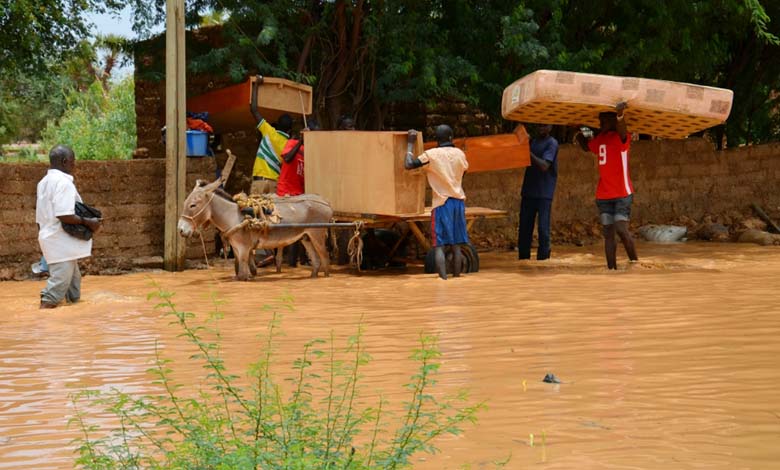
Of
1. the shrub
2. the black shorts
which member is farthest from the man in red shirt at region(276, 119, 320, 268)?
the shrub

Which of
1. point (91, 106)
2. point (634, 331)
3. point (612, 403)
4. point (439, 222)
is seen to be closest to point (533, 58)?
point (439, 222)

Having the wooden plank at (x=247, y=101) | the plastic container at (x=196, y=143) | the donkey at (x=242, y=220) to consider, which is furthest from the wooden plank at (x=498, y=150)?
the plastic container at (x=196, y=143)

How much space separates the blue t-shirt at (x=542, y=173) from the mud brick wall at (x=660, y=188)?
2186 mm

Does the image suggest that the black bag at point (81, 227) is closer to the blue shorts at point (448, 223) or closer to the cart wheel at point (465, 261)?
the blue shorts at point (448, 223)

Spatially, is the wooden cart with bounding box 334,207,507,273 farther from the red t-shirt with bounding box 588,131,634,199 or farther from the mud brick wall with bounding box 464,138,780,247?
the mud brick wall with bounding box 464,138,780,247

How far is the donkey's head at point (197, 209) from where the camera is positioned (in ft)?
38.2

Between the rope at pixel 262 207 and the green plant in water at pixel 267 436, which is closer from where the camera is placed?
the green plant in water at pixel 267 436

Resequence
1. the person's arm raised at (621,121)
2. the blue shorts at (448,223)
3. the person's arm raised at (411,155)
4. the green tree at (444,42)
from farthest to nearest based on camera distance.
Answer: the green tree at (444,42), the blue shorts at (448,223), the person's arm raised at (411,155), the person's arm raised at (621,121)

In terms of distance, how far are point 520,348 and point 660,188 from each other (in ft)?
36.3

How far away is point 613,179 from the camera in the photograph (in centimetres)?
1192

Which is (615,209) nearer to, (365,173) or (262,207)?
(365,173)

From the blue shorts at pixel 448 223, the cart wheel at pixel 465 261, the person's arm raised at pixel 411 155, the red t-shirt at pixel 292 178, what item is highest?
the person's arm raised at pixel 411 155

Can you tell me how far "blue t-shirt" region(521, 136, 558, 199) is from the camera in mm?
13297

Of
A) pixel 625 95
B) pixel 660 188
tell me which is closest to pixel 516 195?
pixel 660 188
